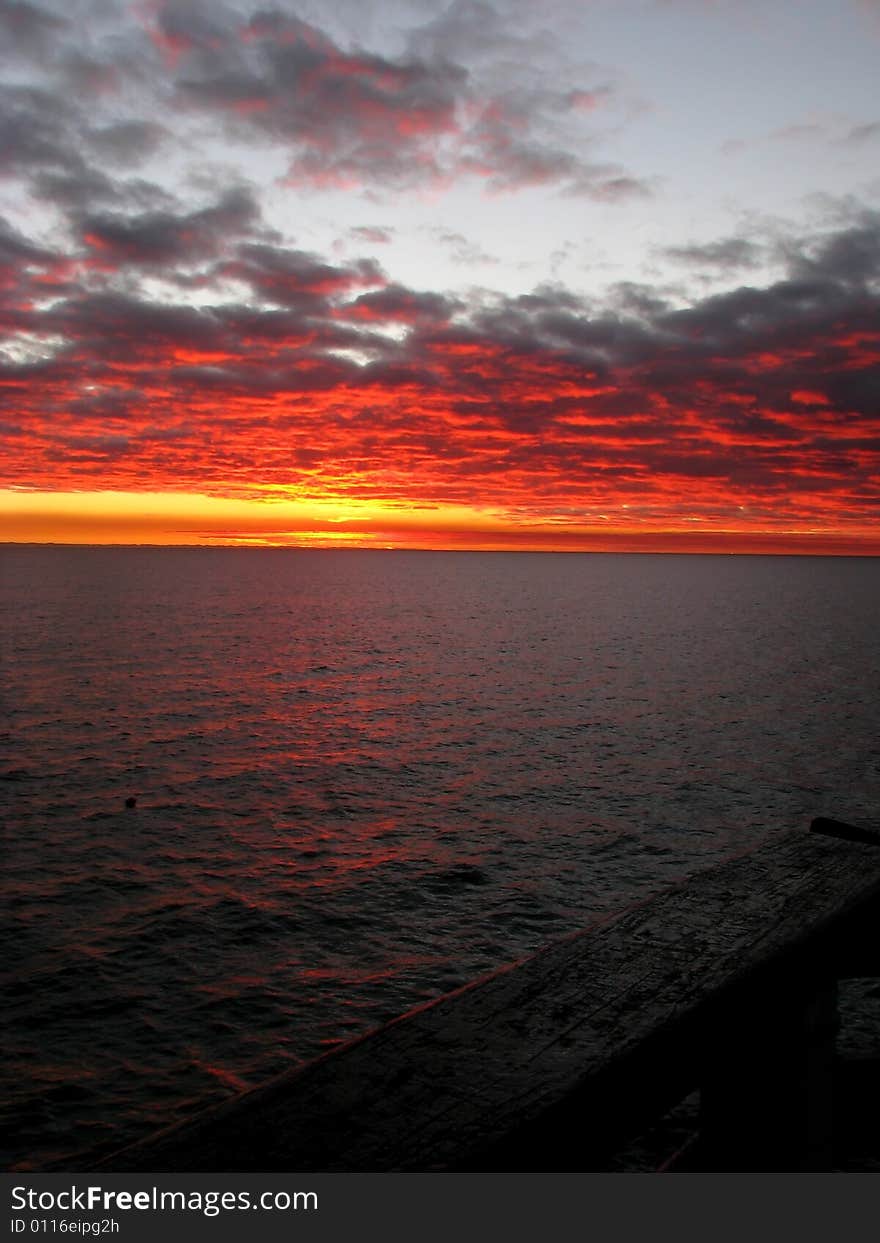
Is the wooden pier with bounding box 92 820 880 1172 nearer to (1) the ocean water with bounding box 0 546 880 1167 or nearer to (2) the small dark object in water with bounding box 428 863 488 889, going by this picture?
(1) the ocean water with bounding box 0 546 880 1167

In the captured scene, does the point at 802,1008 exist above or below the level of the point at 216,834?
above

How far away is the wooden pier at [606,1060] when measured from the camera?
5.70 ft

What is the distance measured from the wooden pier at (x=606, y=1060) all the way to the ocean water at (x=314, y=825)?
2082 millimetres

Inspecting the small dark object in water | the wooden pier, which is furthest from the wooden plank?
the small dark object in water

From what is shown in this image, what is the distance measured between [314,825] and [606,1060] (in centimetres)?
3032

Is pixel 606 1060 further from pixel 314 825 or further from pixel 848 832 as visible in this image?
pixel 314 825

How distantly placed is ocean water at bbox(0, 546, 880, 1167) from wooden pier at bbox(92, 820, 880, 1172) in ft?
6.83

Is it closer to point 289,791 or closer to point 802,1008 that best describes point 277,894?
point 289,791

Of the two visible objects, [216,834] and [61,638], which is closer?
[216,834]

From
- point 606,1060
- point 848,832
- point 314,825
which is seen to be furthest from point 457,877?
point 606,1060
